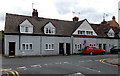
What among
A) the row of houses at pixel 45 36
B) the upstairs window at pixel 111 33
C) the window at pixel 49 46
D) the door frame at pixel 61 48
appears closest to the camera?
the row of houses at pixel 45 36

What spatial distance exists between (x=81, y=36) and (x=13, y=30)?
13.7 meters

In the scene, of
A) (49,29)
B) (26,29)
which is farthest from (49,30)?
(26,29)

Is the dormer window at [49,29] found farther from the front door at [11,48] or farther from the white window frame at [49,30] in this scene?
the front door at [11,48]

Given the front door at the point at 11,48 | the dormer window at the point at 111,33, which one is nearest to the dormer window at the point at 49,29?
the front door at the point at 11,48

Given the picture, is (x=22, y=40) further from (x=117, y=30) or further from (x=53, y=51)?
(x=117, y=30)

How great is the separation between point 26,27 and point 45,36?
3755 mm

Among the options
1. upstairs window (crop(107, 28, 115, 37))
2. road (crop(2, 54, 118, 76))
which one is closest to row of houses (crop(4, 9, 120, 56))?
upstairs window (crop(107, 28, 115, 37))

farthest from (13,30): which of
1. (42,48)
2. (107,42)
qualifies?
(107,42)

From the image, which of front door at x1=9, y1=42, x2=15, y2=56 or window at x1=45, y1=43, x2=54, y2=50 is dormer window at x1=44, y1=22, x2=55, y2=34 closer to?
window at x1=45, y1=43, x2=54, y2=50

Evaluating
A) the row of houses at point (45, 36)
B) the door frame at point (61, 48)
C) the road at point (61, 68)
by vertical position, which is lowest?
the road at point (61, 68)

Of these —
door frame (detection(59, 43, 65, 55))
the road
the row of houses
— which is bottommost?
the road

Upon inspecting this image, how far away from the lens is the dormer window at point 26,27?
25206 millimetres

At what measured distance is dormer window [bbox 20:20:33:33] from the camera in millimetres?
25206

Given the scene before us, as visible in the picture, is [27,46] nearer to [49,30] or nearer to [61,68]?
[49,30]
